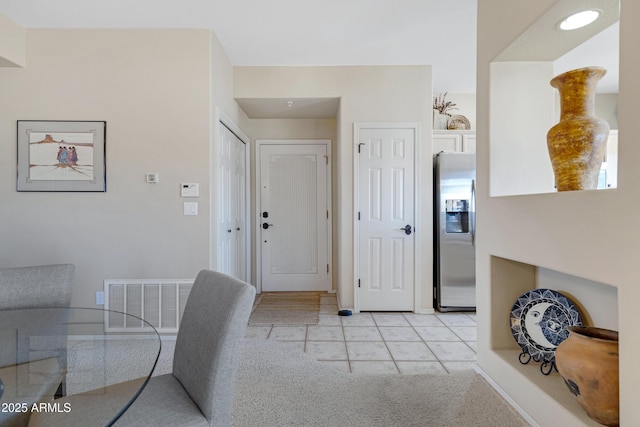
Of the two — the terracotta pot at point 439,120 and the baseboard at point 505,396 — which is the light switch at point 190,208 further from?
the terracotta pot at point 439,120

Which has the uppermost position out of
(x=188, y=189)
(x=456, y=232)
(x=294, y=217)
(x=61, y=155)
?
(x=61, y=155)

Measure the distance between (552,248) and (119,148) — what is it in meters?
3.09

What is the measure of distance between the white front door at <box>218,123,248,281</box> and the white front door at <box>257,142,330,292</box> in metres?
0.32

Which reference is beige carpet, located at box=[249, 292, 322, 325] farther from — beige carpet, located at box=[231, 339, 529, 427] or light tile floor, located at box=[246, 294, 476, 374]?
beige carpet, located at box=[231, 339, 529, 427]

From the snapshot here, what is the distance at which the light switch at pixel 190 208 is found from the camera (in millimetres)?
2768

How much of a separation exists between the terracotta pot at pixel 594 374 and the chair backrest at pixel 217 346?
4.47ft

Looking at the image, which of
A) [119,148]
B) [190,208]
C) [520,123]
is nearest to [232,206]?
[190,208]

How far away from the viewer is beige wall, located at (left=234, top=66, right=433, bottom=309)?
3463mm

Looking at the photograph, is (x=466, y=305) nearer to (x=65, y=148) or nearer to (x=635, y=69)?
(x=635, y=69)

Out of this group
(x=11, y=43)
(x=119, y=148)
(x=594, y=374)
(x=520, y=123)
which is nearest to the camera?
(x=594, y=374)

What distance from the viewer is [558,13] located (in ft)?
5.00

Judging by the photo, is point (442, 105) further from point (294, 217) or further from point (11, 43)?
point (11, 43)

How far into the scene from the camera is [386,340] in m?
2.78

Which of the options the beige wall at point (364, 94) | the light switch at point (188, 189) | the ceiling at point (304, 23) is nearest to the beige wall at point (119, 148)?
the light switch at point (188, 189)
